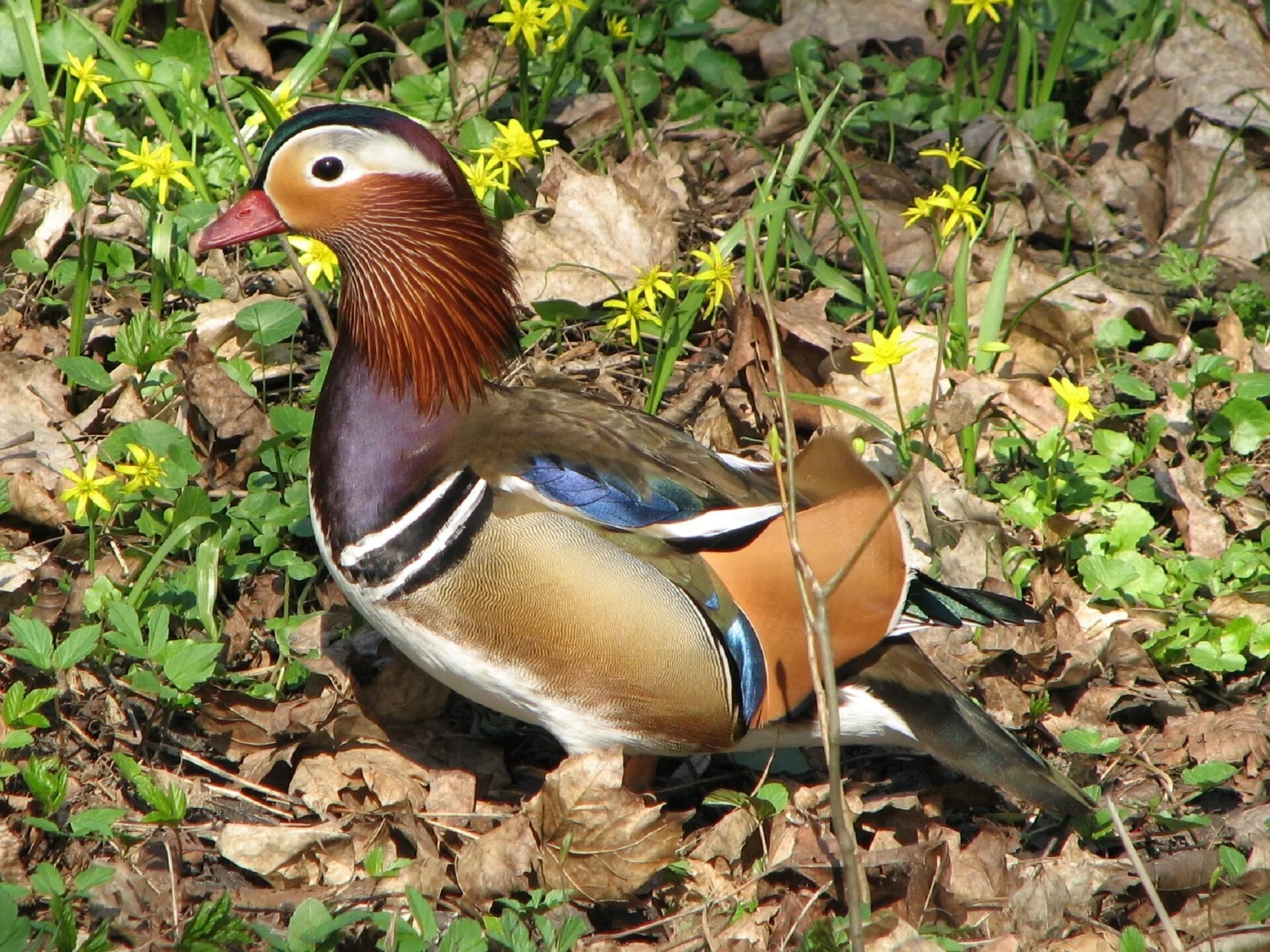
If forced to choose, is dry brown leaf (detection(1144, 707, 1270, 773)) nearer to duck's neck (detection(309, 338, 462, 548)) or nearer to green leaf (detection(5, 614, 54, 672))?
duck's neck (detection(309, 338, 462, 548))

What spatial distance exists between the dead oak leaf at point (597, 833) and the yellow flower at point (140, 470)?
1.11m

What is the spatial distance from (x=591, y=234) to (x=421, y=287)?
A: 51.9 inches

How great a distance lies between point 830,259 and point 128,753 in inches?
101

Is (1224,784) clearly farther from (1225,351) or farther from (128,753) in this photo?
(128,753)

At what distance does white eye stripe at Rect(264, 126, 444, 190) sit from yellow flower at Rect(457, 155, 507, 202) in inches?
31.4

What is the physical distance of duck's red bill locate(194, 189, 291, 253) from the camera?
2.96 meters

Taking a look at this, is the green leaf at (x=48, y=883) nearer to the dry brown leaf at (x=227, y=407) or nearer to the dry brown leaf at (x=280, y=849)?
the dry brown leaf at (x=280, y=849)

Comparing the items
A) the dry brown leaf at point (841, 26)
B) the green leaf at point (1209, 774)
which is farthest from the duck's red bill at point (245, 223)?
the dry brown leaf at point (841, 26)

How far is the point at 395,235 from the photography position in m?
3.09

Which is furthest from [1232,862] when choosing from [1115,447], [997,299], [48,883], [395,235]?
[48,883]

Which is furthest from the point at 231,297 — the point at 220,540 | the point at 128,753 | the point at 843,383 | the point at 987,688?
the point at 987,688

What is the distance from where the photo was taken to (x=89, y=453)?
12.1 ft

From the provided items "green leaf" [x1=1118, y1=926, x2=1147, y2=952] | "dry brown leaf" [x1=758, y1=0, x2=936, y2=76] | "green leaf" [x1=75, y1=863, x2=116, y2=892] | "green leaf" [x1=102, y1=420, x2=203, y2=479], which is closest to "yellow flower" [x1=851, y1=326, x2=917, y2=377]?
"green leaf" [x1=1118, y1=926, x2=1147, y2=952]

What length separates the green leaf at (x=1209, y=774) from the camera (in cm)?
315
